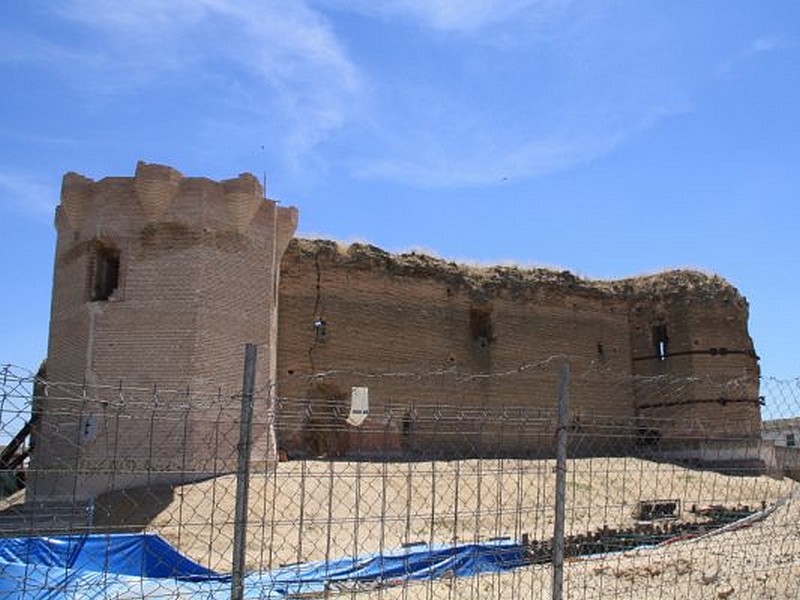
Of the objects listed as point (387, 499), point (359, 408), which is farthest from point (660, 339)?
point (359, 408)

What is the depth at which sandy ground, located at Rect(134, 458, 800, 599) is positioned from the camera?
7477mm

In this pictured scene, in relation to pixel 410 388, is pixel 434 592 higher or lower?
lower

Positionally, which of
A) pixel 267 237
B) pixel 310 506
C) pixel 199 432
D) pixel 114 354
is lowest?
pixel 310 506

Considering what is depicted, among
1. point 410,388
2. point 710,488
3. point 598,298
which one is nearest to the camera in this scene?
point 710,488

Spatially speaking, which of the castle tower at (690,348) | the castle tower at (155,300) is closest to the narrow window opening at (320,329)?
the castle tower at (155,300)

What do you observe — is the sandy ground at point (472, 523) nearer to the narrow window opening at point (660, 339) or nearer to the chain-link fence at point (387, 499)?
the chain-link fence at point (387, 499)

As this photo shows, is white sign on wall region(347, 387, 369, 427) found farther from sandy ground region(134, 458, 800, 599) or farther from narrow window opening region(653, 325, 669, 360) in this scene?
narrow window opening region(653, 325, 669, 360)

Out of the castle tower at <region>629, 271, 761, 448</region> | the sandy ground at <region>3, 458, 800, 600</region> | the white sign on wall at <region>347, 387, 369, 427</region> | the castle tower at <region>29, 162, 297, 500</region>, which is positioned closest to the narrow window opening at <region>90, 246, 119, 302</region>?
the castle tower at <region>29, 162, 297, 500</region>

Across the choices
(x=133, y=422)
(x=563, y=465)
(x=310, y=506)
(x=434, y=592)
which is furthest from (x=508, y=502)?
(x=563, y=465)

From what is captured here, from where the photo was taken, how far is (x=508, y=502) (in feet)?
55.4

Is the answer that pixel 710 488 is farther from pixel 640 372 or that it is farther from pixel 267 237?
pixel 267 237

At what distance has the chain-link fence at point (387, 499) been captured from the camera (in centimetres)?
662

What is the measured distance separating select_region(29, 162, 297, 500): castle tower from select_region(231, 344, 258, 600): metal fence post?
489 inches

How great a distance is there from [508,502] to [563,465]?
11.6 meters
